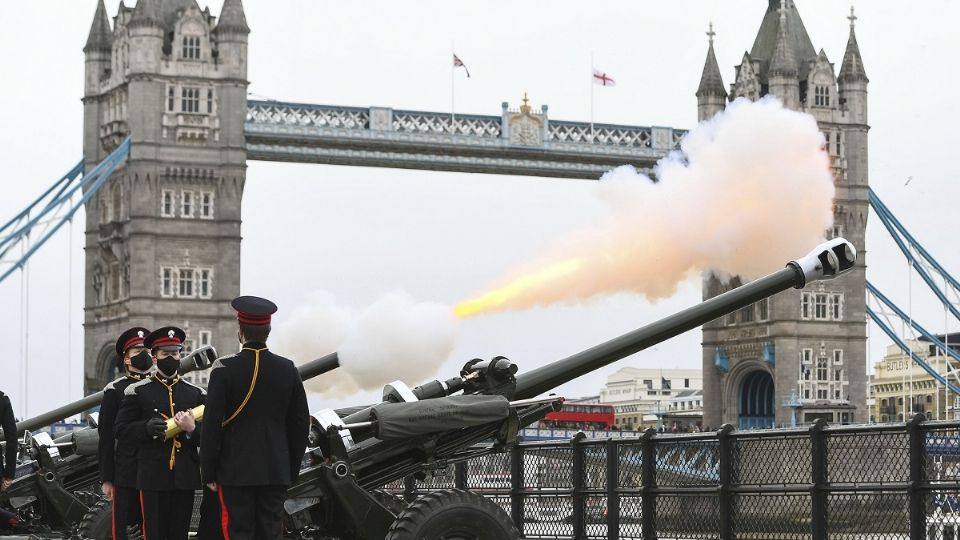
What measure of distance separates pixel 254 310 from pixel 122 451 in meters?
2.62

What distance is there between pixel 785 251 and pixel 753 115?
2.03 metres

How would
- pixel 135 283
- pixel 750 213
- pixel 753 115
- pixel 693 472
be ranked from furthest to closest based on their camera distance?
1. pixel 135 283
2. pixel 753 115
3. pixel 750 213
4. pixel 693 472

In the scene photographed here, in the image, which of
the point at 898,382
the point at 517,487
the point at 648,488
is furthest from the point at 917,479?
the point at 898,382

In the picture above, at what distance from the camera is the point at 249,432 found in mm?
10664

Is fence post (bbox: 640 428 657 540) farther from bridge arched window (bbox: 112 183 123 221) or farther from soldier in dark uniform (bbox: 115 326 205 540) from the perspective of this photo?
bridge arched window (bbox: 112 183 123 221)

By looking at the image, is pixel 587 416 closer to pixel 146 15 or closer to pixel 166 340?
pixel 146 15

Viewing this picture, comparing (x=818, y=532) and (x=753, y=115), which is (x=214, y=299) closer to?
(x=753, y=115)

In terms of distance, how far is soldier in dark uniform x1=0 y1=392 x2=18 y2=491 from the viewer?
15.1 metres

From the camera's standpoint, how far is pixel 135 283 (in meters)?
76.2

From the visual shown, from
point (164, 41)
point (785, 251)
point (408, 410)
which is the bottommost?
point (408, 410)

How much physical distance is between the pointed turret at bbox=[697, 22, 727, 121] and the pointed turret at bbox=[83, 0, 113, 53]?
27.3 m

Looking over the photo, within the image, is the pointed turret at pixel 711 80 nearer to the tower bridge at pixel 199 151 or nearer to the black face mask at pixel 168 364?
the tower bridge at pixel 199 151

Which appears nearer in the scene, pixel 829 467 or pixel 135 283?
pixel 829 467

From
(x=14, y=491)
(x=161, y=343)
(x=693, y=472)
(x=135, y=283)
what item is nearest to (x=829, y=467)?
(x=693, y=472)
